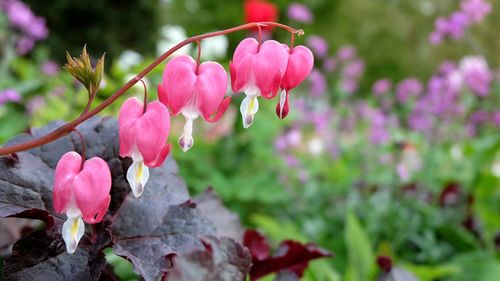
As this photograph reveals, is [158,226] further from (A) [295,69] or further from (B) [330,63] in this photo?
(B) [330,63]

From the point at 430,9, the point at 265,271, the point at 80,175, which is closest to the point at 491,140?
the point at 265,271

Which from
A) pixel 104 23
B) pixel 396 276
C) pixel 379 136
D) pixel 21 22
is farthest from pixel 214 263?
pixel 104 23

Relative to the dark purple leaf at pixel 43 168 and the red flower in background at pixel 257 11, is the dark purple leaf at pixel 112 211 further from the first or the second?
the red flower in background at pixel 257 11

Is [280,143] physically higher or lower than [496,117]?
lower

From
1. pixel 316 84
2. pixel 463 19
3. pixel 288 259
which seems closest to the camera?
pixel 288 259

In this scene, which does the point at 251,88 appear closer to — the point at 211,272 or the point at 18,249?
the point at 211,272

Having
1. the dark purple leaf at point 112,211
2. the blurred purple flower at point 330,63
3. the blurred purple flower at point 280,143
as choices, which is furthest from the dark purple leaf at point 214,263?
the blurred purple flower at point 330,63
